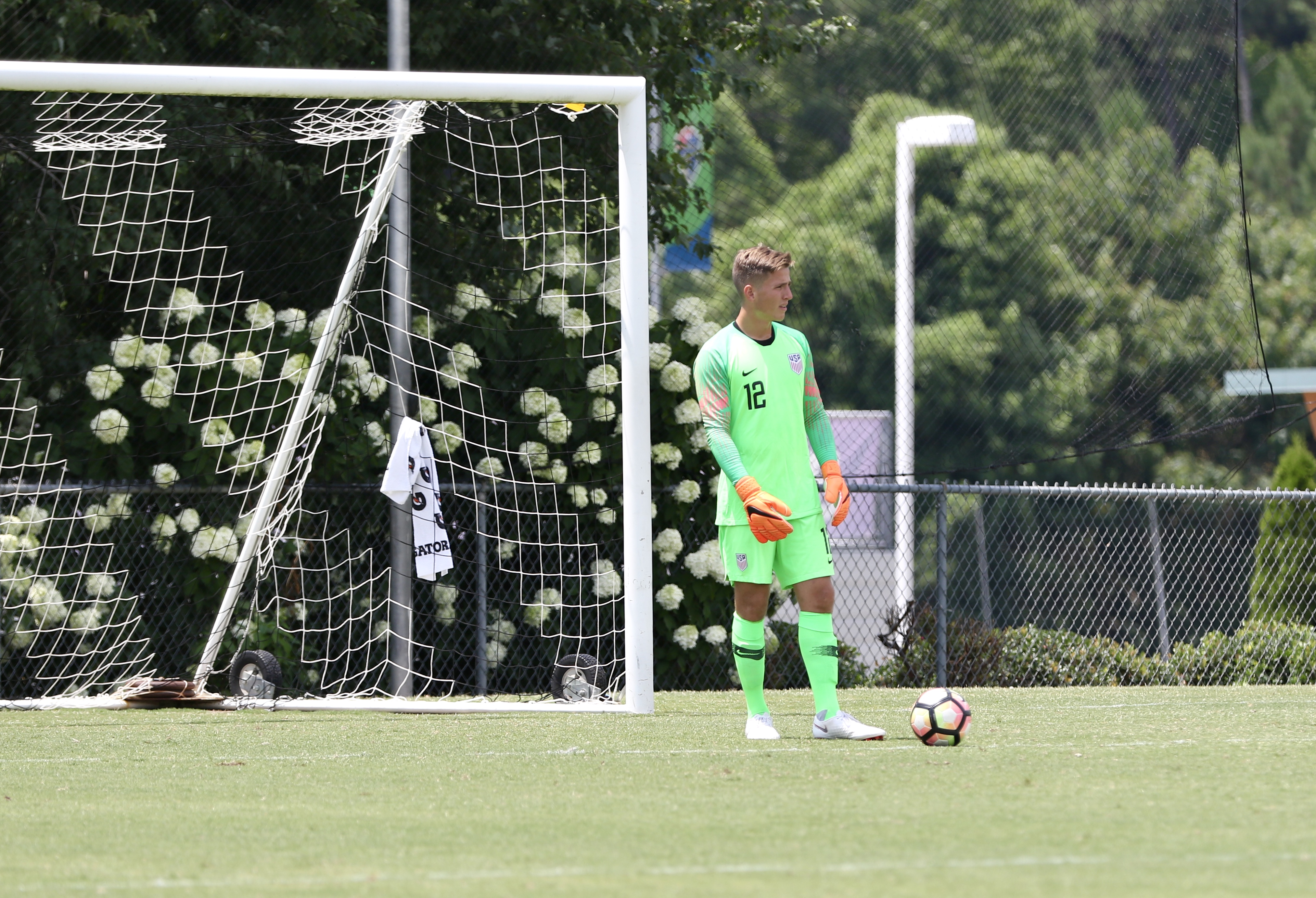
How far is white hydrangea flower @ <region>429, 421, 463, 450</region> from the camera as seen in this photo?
33.9 feet

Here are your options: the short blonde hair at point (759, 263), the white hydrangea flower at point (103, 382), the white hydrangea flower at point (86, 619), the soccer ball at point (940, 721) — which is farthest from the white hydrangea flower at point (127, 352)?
the soccer ball at point (940, 721)

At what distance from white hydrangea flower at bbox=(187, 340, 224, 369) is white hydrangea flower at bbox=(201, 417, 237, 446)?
34 centimetres

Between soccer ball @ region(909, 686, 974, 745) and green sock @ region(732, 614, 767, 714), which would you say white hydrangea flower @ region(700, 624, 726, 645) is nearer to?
green sock @ region(732, 614, 767, 714)

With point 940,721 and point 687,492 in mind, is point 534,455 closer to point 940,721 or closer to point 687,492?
point 687,492

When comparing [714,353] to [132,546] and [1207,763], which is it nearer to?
[1207,763]

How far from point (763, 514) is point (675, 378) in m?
4.33

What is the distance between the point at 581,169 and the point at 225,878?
7202mm

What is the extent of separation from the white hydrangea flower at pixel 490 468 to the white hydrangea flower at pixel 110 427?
2.10 meters

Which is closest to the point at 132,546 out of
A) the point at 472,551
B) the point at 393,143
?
the point at 472,551

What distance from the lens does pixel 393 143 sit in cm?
906

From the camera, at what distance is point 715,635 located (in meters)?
10.4

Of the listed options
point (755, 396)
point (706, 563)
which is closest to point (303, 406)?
point (706, 563)

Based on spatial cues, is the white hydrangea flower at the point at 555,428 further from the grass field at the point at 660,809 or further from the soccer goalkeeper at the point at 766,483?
the soccer goalkeeper at the point at 766,483

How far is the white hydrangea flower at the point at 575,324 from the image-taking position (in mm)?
10453
